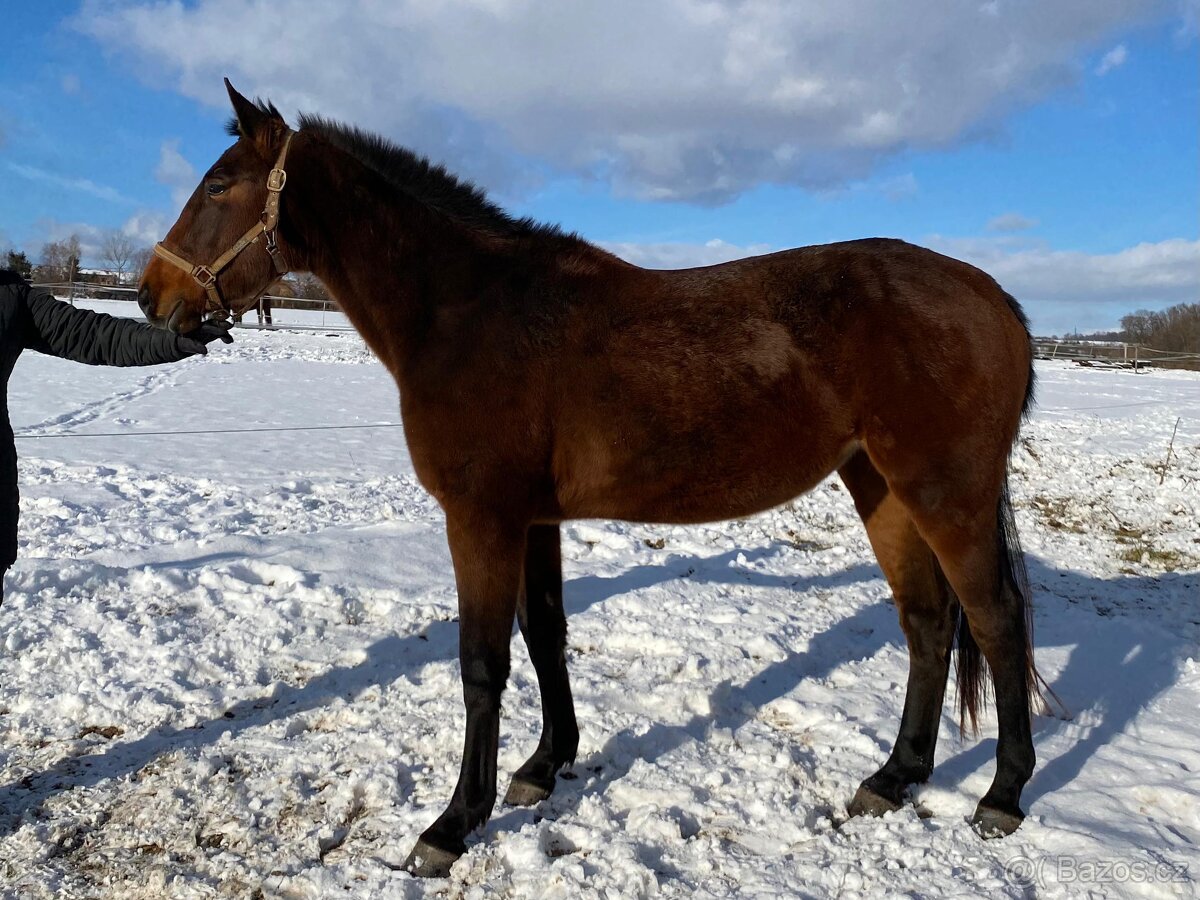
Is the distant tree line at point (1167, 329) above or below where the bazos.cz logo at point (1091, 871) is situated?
above

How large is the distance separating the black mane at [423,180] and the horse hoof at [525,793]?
2.14 meters

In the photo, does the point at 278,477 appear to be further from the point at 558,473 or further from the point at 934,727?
the point at 934,727

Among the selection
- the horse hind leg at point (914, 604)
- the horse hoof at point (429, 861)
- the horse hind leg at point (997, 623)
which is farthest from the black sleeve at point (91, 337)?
the horse hind leg at point (997, 623)

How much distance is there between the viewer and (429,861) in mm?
2607

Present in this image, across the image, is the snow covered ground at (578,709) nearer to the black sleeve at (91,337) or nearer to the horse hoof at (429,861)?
the horse hoof at (429,861)

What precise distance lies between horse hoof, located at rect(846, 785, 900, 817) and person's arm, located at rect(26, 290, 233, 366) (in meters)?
3.00

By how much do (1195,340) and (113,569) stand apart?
4605cm

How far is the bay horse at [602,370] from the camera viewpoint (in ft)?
9.16

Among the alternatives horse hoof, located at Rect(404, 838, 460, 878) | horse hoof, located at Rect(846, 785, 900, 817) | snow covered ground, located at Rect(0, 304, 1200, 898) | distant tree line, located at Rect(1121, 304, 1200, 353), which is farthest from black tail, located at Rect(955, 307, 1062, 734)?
distant tree line, located at Rect(1121, 304, 1200, 353)

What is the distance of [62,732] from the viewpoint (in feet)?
11.2

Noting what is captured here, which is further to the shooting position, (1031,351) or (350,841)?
(1031,351)

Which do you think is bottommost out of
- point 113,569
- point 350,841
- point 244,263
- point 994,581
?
point 350,841

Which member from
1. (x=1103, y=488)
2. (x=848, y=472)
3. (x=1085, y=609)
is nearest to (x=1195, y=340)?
(x=1103, y=488)

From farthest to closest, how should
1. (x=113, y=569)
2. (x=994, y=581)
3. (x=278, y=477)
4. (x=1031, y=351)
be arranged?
(x=278, y=477), (x=113, y=569), (x=1031, y=351), (x=994, y=581)
